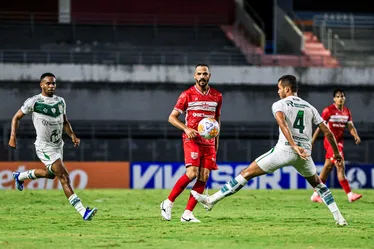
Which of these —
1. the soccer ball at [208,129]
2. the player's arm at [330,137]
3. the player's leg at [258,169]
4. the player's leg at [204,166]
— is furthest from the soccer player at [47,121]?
the player's arm at [330,137]

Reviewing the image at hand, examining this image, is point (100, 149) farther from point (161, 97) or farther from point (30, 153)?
point (161, 97)

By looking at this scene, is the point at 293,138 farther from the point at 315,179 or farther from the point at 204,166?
the point at 204,166

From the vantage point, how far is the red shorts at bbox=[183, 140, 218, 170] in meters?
13.5

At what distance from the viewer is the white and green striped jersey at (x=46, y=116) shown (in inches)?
579


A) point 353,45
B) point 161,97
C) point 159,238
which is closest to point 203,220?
point 159,238

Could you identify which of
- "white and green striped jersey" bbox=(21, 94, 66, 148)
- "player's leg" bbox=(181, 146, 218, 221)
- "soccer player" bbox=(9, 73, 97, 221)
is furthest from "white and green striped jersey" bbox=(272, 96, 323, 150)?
"white and green striped jersey" bbox=(21, 94, 66, 148)

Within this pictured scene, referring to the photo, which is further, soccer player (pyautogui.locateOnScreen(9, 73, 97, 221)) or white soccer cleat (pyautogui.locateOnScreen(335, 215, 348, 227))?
soccer player (pyautogui.locateOnScreen(9, 73, 97, 221))

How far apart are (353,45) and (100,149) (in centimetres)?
1373

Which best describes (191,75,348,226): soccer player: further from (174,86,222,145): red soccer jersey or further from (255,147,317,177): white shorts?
(174,86,222,145): red soccer jersey

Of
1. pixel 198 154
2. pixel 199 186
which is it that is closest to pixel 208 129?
pixel 198 154

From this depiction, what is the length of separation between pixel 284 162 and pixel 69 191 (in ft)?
11.3

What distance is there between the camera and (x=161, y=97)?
3494 centimetres

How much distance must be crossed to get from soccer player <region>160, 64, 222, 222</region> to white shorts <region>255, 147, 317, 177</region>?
1115mm

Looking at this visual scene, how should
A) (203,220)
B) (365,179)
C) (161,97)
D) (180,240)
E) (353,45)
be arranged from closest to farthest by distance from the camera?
(180,240) → (203,220) → (365,179) → (161,97) → (353,45)
